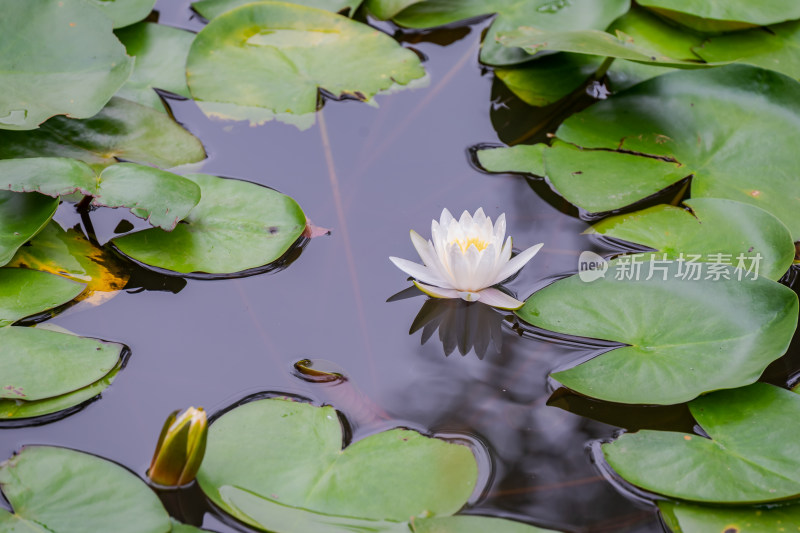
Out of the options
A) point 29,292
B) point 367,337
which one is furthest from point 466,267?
point 29,292

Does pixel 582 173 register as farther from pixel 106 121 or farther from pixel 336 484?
pixel 106 121

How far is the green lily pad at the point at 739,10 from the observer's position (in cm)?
260

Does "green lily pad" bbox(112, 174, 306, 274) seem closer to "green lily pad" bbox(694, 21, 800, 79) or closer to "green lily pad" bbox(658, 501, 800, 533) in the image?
"green lily pad" bbox(658, 501, 800, 533)

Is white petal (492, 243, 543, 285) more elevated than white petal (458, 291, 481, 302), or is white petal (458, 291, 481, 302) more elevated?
white petal (492, 243, 543, 285)

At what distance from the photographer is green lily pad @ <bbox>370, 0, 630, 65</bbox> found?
8.45 ft

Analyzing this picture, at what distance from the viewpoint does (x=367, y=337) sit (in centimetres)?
182

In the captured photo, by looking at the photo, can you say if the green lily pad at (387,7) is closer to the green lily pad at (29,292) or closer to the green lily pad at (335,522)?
the green lily pad at (29,292)

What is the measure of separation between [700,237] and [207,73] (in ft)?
5.74

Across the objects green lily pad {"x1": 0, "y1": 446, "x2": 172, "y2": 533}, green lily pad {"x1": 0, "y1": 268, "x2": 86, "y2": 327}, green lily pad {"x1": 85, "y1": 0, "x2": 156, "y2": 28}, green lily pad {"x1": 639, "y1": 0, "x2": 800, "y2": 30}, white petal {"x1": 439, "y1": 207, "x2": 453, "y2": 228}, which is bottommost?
green lily pad {"x1": 0, "y1": 446, "x2": 172, "y2": 533}

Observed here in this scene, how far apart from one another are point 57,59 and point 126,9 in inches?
19.6

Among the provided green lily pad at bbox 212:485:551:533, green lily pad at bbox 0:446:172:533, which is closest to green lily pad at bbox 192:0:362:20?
green lily pad at bbox 0:446:172:533

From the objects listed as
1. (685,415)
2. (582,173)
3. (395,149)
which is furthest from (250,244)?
(685,415)

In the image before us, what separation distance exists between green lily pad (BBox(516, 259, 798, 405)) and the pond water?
0.24 feet

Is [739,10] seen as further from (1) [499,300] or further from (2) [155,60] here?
(2) [155,60]
